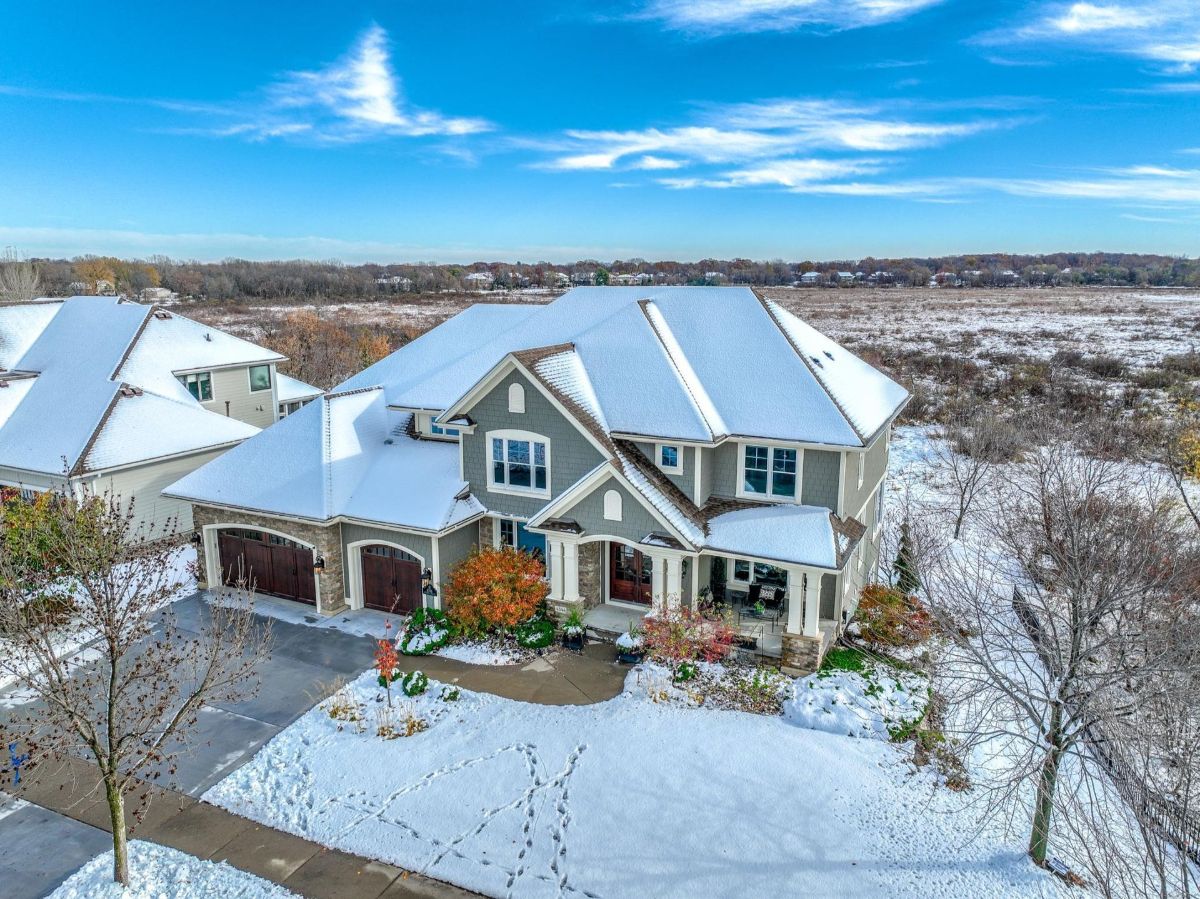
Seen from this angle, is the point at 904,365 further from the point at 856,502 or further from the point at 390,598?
the point at 390,598

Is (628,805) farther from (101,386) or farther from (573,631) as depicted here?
(101,386)

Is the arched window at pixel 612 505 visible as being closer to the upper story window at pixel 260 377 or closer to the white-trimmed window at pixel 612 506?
the white-trimmed window at pixel 612 506

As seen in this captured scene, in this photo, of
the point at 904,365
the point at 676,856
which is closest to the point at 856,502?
the point at 676,856

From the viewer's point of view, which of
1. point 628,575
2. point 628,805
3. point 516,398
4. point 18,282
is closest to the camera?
point 628,805

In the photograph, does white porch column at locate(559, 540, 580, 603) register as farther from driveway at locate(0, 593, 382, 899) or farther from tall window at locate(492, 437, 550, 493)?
driveway at locate(0, 593, 382, 899)

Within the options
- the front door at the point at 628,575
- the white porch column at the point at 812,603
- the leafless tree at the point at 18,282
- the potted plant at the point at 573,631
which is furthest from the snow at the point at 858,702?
the leafless tree at the point at 18,282

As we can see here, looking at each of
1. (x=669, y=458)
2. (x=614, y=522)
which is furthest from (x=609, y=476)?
(x=669, y=458)
